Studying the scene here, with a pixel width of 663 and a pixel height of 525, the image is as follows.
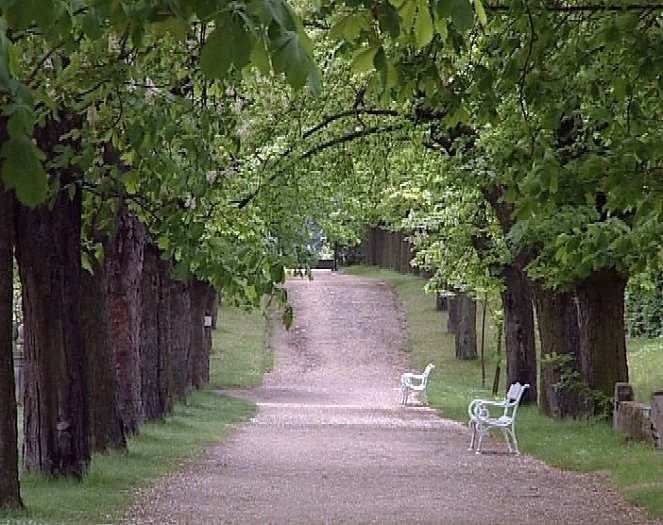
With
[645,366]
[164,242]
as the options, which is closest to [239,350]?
[645,366]

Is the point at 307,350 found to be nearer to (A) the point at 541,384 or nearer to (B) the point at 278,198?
(A) the point at 541,384

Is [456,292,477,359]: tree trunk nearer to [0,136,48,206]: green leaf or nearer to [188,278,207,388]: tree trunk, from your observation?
[188,278,207,388]: tree trunk

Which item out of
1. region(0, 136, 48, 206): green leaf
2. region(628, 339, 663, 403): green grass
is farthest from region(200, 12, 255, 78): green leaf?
region(628, 339, 663, 403): green grass

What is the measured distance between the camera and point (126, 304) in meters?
19.8

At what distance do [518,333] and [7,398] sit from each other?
2031 cm

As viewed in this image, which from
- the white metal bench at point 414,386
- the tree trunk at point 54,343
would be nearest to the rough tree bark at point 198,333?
the white metal bench at point 414,386

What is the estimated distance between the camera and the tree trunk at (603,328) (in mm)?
21875

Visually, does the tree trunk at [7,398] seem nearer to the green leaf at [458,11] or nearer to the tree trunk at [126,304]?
the tree trunk at [126,304]

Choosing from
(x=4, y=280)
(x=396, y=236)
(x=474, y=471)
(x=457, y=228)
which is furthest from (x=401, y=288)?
(x=4, y=280)

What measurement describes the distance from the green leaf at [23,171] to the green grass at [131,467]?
7.54 m

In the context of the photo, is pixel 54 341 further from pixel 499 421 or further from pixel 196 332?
pixel 196 332

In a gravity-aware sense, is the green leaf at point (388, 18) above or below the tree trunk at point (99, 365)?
above

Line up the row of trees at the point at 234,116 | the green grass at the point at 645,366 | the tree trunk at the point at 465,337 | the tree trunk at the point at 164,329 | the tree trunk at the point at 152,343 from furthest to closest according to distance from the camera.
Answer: the tree trunk at the point at 465,337
the green grass at the point at 645,366
the tree trunk at the point at 164,329
the tree trunk at the point at 152,343
the row of trees at the point at 234,116

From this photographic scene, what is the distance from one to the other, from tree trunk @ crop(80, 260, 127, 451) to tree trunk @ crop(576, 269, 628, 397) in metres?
8.23
